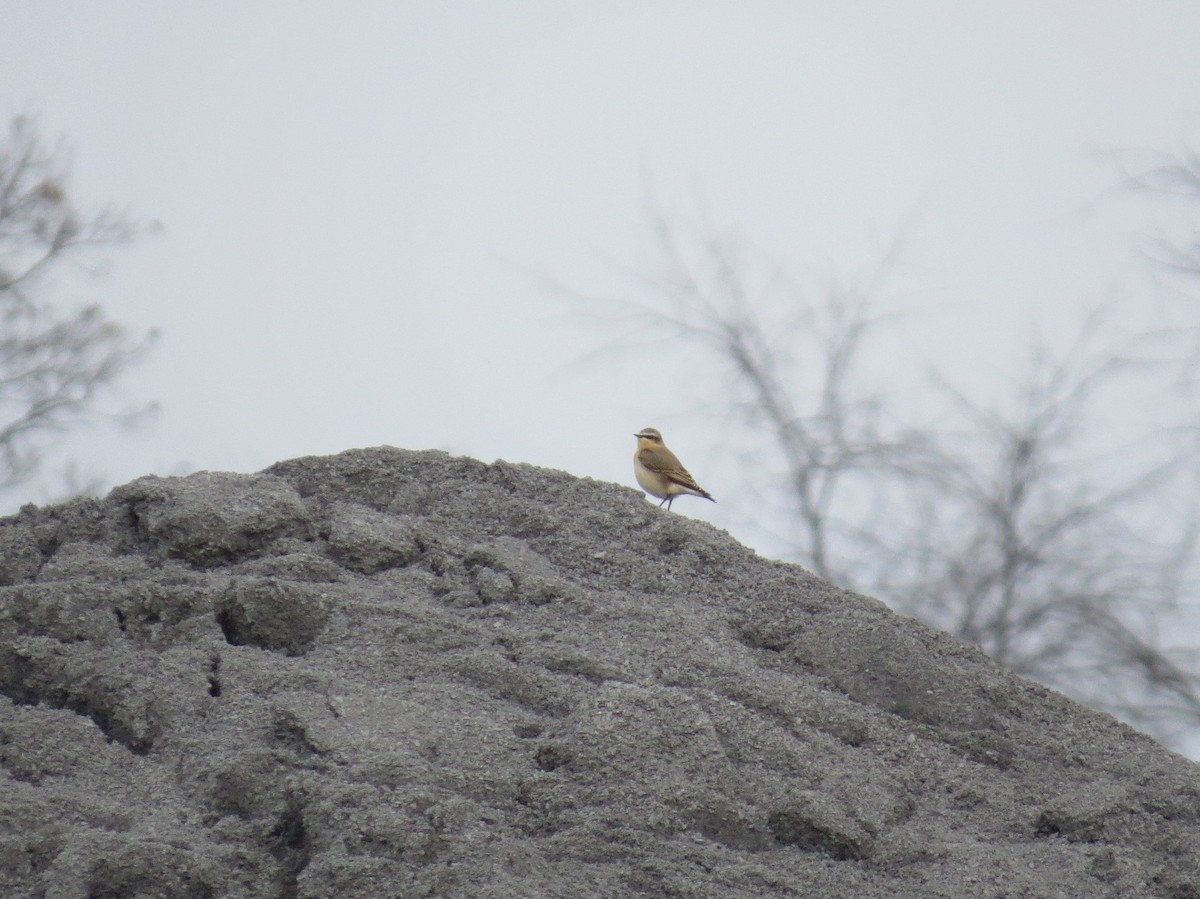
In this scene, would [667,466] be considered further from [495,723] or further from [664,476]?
[495,723]

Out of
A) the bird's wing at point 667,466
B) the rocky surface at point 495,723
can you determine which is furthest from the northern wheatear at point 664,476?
the rocky surface at point 495,723

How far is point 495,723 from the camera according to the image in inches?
141

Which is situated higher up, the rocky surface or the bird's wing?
the bird's wing

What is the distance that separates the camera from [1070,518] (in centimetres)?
1345

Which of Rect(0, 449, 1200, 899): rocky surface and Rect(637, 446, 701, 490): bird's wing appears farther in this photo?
Rect(637, 446, 701, 490): bird's wing

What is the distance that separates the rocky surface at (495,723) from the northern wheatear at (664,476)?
2.58 meters

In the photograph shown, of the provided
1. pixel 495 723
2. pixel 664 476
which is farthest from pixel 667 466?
pixel 495 723

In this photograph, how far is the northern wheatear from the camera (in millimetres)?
7688

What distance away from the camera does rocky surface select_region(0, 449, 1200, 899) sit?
10.2 feet

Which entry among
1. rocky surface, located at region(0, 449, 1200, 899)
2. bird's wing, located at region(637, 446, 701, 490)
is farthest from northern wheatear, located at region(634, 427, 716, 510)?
rocky surface, located at region(0, 449, 1200, 899)

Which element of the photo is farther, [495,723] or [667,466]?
[667,466]

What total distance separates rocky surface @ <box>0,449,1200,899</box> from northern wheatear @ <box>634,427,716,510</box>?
258cm

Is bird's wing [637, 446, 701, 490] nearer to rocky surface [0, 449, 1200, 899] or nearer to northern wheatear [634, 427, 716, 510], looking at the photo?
northern wheatear [634, 427, 716, 510]

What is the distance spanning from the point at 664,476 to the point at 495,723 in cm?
420
